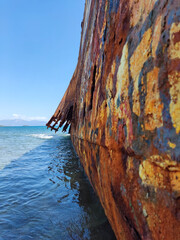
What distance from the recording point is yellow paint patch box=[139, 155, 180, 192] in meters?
0.76

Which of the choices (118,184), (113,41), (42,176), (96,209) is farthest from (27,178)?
(113,41)

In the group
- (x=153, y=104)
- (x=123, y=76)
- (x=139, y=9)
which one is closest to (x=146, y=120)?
(x=153, y=104)

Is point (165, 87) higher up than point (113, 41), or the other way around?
point (113, 41)

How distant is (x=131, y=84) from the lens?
117 centimetres

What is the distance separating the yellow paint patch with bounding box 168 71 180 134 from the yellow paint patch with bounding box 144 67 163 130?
0.26 feet

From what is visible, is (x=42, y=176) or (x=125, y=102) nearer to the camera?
(x=125, y=102)

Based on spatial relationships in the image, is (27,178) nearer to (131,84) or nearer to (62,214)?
(62,214)

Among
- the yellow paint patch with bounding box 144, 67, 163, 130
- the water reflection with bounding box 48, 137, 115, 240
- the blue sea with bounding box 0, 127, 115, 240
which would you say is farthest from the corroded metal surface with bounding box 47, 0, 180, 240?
the blue sea with bounding box 0, 127, 115, 240

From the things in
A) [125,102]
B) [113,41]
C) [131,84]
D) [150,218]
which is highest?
[113,41]

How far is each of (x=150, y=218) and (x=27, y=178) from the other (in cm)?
417

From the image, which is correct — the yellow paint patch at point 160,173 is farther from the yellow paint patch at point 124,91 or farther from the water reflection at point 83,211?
the water reflection at point 83,211

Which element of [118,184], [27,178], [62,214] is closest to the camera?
[118,184]

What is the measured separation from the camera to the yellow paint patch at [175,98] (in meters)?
0.74

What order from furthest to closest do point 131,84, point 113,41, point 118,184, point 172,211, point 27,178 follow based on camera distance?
1. point 27,178
2. point 113,41
3. point 118,184
4. point 131,84
5. point 172,211
